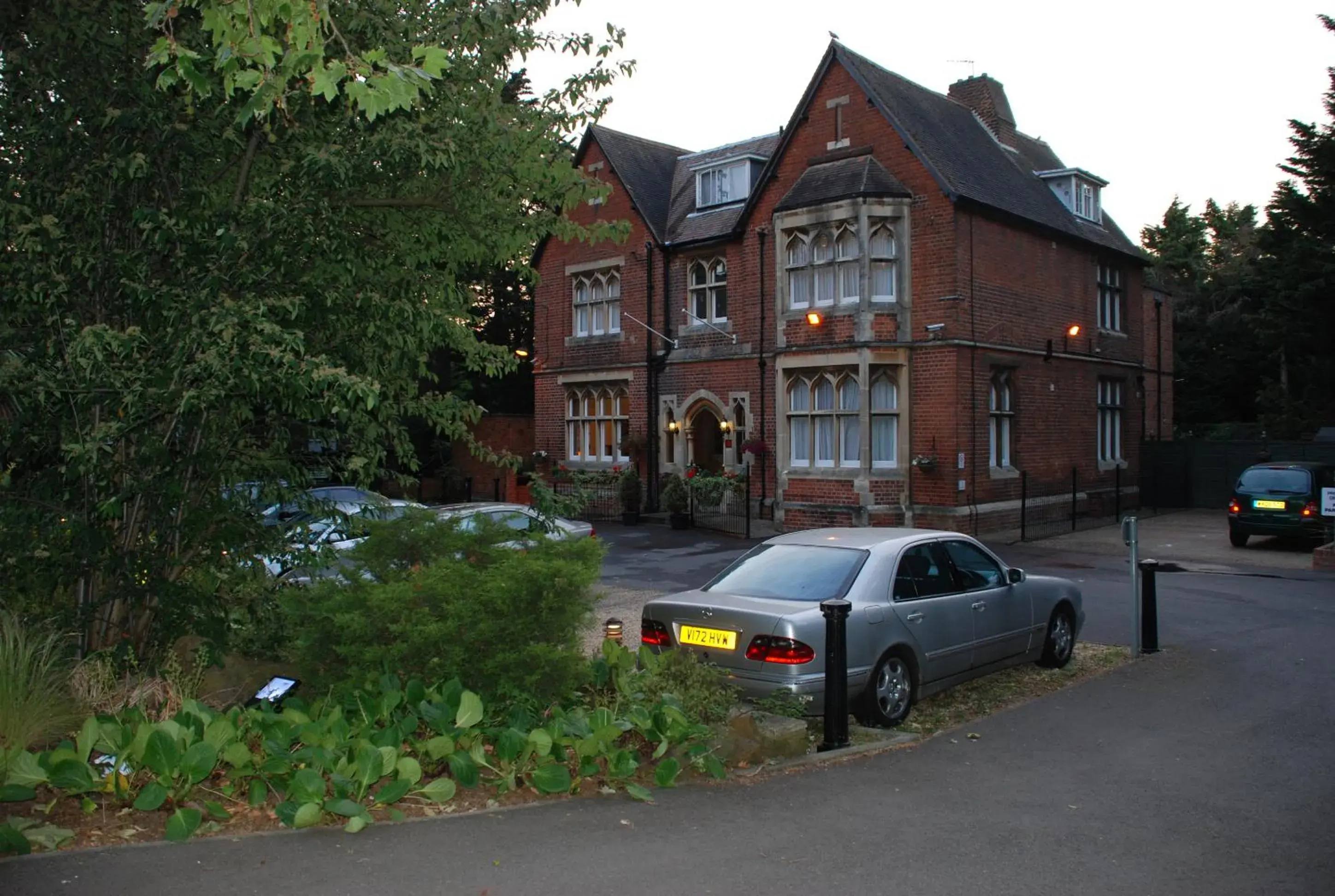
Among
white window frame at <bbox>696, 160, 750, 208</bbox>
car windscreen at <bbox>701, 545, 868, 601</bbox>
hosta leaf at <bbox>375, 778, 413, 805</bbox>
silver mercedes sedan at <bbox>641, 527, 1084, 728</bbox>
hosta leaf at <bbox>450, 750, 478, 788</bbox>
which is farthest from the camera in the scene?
white window frame at <bbox>696, 160, 750, 208</bbox>

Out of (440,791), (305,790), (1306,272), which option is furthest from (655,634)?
(1306,272)

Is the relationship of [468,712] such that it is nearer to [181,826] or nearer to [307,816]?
[307,816]

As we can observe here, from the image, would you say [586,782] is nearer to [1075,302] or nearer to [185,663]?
[185,663]

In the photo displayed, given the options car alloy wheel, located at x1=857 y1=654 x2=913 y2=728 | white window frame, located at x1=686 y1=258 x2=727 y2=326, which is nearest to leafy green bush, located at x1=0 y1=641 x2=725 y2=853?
car alloy wheel, located at x1=857 y1=654 x2=913 y2=728

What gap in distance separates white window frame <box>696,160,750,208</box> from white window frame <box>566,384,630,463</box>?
5.26m

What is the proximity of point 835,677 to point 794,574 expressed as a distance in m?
1.40

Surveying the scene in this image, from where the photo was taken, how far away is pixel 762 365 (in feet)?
83.1

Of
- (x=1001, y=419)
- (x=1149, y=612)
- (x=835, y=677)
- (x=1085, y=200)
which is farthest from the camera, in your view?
(x=1085, y=200)

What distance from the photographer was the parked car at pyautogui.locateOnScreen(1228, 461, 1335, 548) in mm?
20125

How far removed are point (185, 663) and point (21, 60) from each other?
160 inches

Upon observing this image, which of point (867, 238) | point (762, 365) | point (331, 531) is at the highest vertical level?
point (867, 238)

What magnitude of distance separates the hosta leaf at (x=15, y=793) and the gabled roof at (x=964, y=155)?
20.0 meters

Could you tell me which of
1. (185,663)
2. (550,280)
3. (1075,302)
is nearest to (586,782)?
(185,663)

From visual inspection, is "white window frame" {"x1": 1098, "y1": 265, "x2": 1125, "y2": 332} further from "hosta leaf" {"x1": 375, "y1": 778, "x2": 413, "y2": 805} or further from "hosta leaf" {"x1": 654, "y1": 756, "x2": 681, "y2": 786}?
"hosta leaf" {"x1": 375, "y1": 778, "x2": 413, "y2": 805}
